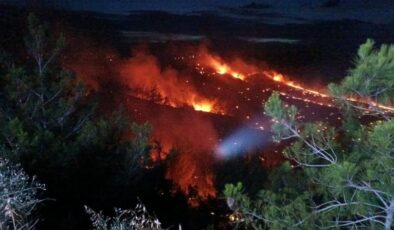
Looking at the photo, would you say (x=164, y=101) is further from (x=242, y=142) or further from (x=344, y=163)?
(x=344, y=163)

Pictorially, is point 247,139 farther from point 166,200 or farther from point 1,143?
point 1,143

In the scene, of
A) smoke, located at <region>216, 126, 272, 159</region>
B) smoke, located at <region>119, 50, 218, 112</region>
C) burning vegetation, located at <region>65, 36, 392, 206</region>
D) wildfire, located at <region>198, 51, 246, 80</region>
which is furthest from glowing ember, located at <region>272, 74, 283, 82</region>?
smoke, located at <region>216, 126, 272, 159</region>

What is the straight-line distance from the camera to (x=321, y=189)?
26.1 feet

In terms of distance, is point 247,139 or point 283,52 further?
point 283,52

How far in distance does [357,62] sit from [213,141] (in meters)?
15.5

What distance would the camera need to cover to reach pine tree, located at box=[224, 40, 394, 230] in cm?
696

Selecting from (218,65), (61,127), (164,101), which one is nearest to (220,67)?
(218,65)

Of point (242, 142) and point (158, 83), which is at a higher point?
point (242, 142)

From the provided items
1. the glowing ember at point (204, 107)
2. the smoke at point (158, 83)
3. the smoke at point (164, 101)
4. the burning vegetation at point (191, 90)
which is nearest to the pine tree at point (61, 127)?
the smoke at point (164, 101)

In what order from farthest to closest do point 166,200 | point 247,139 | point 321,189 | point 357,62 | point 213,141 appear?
point 213,141 → point 247,139 → point 166,200 → point 321,189 → point 357,62

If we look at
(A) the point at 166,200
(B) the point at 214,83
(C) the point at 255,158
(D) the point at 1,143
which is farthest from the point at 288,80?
(D) the point at 1,143

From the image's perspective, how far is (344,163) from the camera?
6.85 meters

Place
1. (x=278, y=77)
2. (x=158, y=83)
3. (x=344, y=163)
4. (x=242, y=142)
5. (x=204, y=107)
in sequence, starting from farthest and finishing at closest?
(x=158, y=83), (x=204, y=107), (x=278, y=77), (x=242, y=142), (x=344, y=163)

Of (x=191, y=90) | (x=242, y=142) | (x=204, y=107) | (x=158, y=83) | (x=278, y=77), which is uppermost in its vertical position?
(x=242, y=142)
